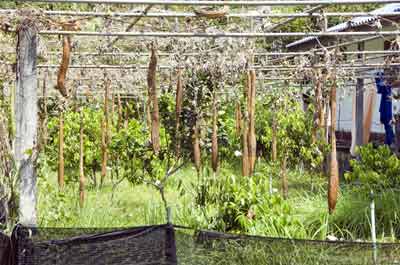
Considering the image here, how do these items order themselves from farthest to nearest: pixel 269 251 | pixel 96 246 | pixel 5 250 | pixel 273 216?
pixel 273 216, pixel 269 251, pixel 96 246, pixel 5 250

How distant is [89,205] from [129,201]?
2.08 metres

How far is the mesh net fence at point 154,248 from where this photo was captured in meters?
4.46

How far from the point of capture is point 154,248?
15.6 ft

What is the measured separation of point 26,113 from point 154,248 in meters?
1.46

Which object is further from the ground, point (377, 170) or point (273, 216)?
point (377, 170)

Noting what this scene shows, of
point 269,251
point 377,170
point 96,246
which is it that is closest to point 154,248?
point 96,246

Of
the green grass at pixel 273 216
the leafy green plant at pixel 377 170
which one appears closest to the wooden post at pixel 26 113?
the green grass at pixel 273 216

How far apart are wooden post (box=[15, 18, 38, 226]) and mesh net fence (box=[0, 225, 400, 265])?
0.54 meters

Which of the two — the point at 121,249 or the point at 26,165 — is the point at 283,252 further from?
the point at 26,165

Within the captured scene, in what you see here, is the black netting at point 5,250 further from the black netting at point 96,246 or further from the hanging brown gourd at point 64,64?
the hanging brown gourd at point 64,64

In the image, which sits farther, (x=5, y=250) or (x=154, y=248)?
(x=154, y=248)

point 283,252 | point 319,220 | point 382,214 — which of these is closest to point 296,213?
point 319,220

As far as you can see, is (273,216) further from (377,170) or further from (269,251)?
(377,170)

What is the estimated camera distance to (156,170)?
36.1ft
